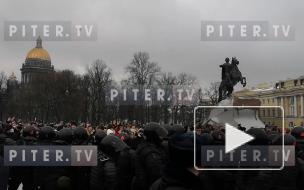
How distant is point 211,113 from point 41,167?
18.1m

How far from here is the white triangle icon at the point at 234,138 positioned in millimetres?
6137

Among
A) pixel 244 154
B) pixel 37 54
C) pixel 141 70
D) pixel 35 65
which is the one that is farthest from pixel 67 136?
pixel 37 54

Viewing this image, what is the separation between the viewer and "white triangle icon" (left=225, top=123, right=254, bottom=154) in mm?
6137

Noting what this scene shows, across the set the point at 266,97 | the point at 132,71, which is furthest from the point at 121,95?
the point at 266,97

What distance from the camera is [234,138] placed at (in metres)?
6.29

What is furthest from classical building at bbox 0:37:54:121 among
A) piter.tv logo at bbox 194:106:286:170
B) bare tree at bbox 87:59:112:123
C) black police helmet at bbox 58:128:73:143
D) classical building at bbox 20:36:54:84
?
piter.tv logo at bbox 194:106:286:170

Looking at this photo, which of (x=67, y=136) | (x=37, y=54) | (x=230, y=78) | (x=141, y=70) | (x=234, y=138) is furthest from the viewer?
(x=37, y=54)

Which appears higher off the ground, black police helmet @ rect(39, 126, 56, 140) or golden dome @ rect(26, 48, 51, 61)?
golden dome @ rect(26, 48, 51, 61)

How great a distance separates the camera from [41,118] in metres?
69.0

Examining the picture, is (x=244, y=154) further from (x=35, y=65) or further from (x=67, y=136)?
(x=35, y=65)

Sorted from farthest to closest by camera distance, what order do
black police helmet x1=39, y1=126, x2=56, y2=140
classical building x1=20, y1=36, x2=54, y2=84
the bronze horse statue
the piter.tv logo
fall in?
1. classical building x1=20, y1=36, x2=54, y2=84
2. the bronze horse statue
3. black police helmet x1=39, y1=126, x2=56, y2=140
4. the piter.tv logo

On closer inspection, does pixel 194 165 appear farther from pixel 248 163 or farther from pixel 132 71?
pixel 132 71

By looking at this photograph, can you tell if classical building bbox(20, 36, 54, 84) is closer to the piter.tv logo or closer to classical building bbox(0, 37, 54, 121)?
classical building bbox(0, 37, 54, 121)

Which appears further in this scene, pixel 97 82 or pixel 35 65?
pixel 35 65
